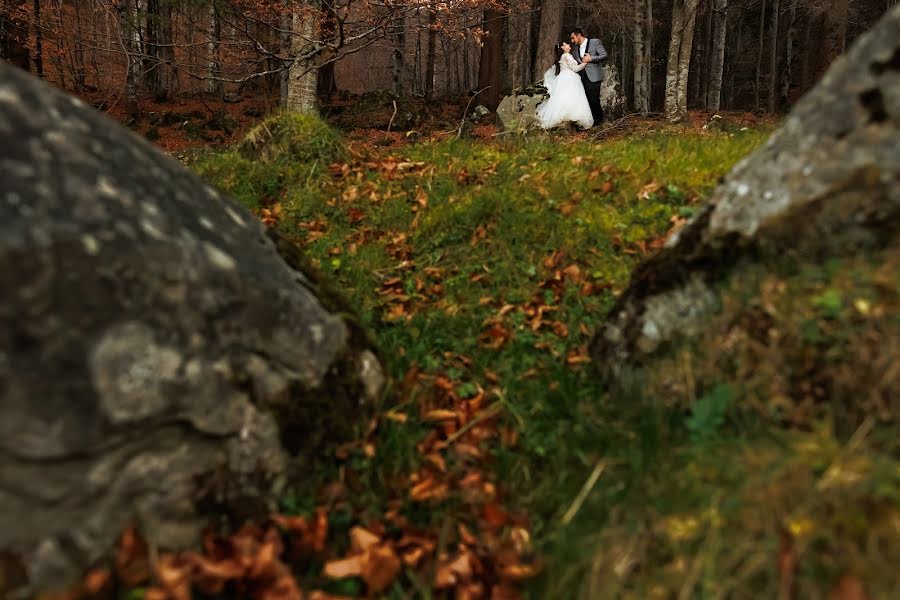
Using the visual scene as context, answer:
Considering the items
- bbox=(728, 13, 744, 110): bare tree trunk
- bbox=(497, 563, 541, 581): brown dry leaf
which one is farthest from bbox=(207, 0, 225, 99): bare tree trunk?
bbox=(728, 13, 744, 110): bare tree trunk

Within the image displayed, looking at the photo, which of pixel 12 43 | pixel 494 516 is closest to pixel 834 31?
pixel 494 516

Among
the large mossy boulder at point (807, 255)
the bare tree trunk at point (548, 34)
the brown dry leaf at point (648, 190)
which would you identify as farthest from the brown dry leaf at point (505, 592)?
the bare tree trunk at point (548, 34)

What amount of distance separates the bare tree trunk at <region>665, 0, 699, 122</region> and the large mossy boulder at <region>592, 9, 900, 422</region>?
11.3m

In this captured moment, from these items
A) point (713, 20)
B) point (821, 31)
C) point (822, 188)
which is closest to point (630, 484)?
point (822, 188)

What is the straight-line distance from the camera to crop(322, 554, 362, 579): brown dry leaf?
2055 millimetres

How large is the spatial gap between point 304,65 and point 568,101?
473cm

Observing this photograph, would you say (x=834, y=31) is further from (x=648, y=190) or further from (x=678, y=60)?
(x=648, y=190)

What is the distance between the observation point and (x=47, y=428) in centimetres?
167

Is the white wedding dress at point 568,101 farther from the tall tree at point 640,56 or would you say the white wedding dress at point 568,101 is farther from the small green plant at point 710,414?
the small green plant at point 710,414

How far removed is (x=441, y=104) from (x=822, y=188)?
17.2 m

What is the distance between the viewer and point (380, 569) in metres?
2.08

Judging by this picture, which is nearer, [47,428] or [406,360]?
[47,428]

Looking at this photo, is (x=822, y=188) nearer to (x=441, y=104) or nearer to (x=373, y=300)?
(x=373, y=300)

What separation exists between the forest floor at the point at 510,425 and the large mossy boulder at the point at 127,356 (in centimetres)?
27
